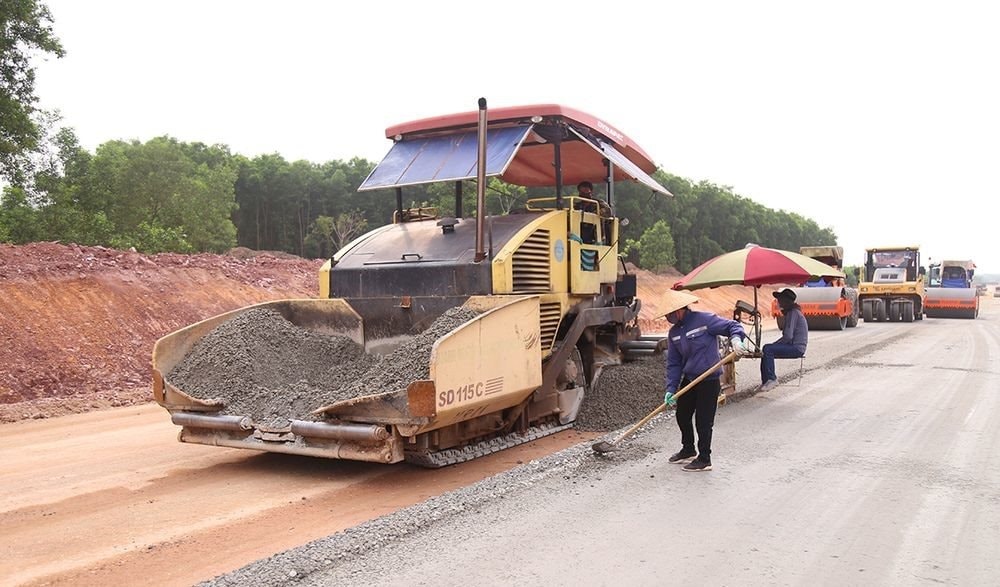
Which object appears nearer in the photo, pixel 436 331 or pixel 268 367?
pixel 436 331

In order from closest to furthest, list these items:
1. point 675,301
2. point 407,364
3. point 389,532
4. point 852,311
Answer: point 389,532
point 407,364
point 675,301
point 852,311

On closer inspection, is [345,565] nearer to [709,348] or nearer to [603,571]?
[603,571]

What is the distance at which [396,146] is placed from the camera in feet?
27.3

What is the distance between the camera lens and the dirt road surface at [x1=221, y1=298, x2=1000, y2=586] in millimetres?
3896

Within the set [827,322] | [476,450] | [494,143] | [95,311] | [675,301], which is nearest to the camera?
[675,301]

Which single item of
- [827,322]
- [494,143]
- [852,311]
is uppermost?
[494,143]

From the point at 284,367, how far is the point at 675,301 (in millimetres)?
3507

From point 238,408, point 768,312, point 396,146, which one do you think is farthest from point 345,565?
point 768,312

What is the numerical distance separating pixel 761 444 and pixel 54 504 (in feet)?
19.2

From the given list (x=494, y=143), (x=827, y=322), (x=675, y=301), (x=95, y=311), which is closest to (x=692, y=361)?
(x=675, y=301)

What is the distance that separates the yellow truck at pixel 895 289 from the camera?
28.0 meters

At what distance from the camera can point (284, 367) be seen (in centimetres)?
683

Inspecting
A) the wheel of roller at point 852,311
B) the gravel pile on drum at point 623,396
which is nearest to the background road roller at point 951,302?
the wheel of roller at point 852,311

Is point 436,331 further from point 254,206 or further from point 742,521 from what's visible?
point 254,206
